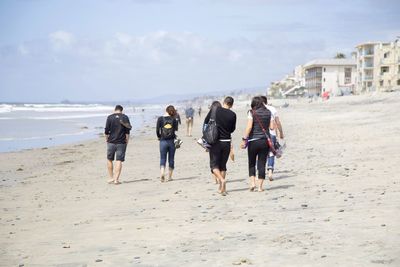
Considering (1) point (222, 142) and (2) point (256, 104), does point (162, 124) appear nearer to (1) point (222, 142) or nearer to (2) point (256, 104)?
(1) point (222, 142)

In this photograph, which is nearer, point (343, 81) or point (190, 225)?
point (190, 225)

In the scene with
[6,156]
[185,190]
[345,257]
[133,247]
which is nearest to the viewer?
[345,257]

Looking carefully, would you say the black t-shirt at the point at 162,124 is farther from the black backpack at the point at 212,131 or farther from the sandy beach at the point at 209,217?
the black backpack at the point at 212,131

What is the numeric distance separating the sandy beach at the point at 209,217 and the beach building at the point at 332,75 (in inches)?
3647

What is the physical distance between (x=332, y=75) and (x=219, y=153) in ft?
326

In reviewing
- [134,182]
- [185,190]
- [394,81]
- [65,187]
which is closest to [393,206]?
[185,190]

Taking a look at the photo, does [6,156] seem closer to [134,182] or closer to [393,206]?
[134,182]

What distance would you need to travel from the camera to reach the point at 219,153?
928cm

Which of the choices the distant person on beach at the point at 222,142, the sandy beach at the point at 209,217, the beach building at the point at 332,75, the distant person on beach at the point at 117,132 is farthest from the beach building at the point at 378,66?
the distant person on beach at the point at 222,142

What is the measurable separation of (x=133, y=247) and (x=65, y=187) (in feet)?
20.1

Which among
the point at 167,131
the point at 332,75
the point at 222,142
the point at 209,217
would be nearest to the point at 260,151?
the point at 222,142

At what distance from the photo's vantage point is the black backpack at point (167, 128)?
11242 mm

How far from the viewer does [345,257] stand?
485cm

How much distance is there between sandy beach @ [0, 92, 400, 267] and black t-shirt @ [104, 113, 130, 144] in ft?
3.38
